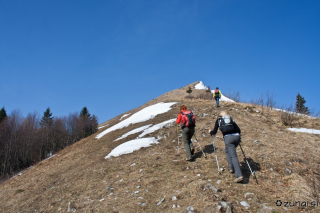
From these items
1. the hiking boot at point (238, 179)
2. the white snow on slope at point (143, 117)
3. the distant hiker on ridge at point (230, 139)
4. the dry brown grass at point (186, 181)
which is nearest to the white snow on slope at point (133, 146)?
the dry brown grass at point (186, 181)

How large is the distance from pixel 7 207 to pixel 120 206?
6.71 metres

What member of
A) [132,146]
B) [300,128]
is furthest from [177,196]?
[300,128]

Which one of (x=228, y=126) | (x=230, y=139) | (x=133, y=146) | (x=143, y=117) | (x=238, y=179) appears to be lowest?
(x=238, y=179)

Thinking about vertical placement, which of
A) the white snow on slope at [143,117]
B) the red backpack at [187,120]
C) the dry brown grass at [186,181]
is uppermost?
the white snow on slope at [143,117]

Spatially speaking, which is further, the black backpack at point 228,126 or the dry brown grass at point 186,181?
the black backpack at point 228,126

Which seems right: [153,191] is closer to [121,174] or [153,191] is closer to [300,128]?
[121,174]

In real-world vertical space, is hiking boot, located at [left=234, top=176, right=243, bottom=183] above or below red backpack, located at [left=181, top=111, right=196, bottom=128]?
below

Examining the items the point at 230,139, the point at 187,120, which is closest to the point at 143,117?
the point at 187,120

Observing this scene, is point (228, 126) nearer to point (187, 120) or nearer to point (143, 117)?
point (187, 120)

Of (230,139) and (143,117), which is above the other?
(143,117)

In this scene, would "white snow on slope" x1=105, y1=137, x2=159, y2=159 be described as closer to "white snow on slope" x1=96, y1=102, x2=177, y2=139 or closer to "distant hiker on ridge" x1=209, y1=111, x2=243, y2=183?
"distant hiker on ridge" x1=209, y1=111, x2=243, y2=183

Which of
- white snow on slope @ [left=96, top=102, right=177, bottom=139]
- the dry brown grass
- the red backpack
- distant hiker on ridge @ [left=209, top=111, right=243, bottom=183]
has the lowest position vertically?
the dry brown grass

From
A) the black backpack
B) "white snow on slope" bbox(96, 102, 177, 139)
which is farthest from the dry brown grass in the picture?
"white snow on slope" bbox(96, 102, 177, 139)

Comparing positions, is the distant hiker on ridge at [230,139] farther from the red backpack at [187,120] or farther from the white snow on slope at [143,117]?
the white snow on slope at [143,117]
